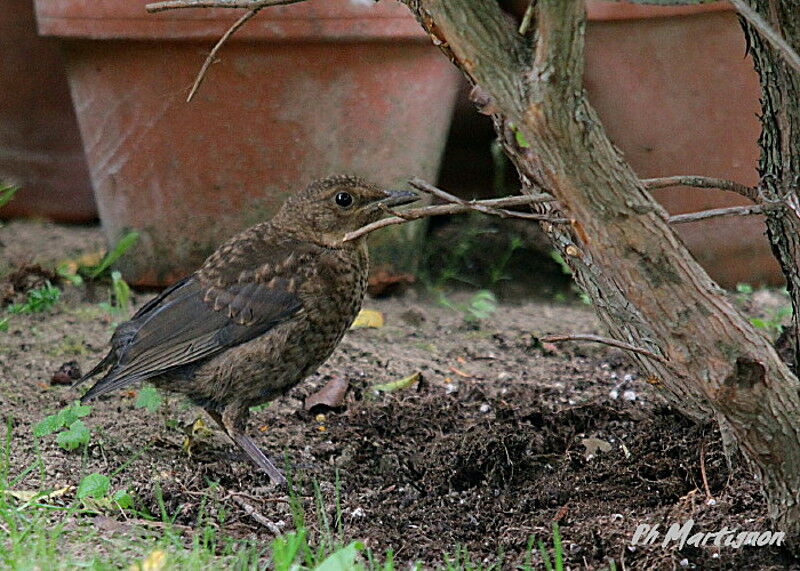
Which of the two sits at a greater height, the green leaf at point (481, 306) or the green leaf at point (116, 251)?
the green leaf at point (116, 251)

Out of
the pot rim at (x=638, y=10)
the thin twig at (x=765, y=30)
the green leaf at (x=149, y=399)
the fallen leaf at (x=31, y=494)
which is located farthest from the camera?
the pot rim at (x=638, y=10)

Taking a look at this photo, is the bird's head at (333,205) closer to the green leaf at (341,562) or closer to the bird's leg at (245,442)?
the bird's leg at (245,442)

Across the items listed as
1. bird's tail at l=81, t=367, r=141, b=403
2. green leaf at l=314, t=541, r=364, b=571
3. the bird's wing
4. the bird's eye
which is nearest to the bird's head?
the bird's eye

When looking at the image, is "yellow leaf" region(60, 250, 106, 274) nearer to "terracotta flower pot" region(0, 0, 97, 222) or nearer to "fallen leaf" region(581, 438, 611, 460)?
"terracotta flower pot" region(0, 0, 97, 222)

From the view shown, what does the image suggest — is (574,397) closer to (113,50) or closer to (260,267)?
(260,267)

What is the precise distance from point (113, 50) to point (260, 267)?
1665 millimetres

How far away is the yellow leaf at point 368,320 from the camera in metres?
5.36

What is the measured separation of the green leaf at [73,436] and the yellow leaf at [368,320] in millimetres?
1750

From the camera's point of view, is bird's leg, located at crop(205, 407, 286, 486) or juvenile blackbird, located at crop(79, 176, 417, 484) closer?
bird's leg, located at crop(205, 407, 286, 486)

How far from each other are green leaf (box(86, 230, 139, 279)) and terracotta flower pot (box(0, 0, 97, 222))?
1.33 m

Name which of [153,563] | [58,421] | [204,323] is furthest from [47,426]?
[153,563]

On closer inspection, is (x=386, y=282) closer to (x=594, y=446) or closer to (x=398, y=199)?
(x=398, y=199)

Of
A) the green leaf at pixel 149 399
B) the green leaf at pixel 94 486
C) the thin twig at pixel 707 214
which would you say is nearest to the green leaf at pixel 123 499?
the green leaf at pixel 94 486

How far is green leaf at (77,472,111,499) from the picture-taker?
343 cm
